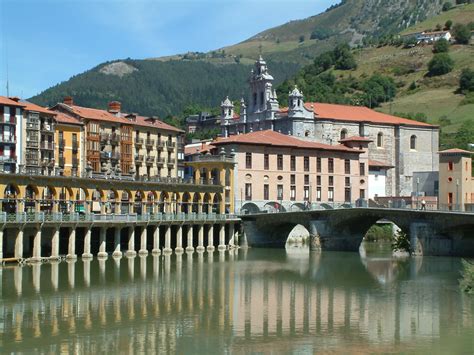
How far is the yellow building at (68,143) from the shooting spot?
115 m

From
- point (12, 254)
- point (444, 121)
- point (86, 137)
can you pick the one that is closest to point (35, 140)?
point (86, 137)

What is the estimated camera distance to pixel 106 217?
8969 centimetres

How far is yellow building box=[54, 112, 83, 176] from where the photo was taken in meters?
115

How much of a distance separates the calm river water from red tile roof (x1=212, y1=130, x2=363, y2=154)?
98.7 ft

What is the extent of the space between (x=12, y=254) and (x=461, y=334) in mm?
47186

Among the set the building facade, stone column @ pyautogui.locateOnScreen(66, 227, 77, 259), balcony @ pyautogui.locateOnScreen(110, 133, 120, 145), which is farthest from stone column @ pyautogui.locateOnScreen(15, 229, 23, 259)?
the building facade

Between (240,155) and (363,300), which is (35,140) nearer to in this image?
(240,155)

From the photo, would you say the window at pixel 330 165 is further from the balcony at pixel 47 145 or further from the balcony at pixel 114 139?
the balcony at pixel 47 145

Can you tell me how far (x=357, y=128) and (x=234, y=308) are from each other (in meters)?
96.4

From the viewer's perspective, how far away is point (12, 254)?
83062 mm

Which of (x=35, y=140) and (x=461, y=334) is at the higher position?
(x=35, y=140)

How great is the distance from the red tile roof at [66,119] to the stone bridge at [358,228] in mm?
25708

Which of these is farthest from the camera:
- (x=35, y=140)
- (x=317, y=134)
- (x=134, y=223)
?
(x=317, y=134)

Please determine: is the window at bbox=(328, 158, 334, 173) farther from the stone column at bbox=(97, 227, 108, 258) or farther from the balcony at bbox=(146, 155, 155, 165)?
the stone column at bbox=(97, 227, 108, 258)
